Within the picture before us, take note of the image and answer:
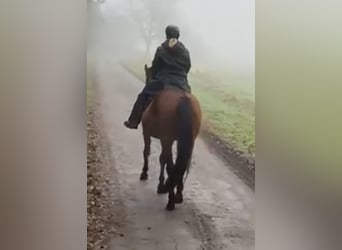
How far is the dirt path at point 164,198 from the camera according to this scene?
163 cm

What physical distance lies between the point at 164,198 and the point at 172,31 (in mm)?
548

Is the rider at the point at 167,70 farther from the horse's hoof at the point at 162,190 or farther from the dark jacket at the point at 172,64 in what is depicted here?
the horse's hoof at the point at 162,190

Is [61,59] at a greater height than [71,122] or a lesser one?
greater

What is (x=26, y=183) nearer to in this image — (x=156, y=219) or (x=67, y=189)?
(x=67, y=189)

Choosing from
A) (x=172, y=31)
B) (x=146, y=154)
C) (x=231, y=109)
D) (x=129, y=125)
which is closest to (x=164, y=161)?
(x=146, y=154)

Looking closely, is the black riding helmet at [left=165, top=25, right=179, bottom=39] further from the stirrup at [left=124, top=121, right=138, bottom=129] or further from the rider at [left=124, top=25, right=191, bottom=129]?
the stirrup at [left=124, top=121, right=138, bottom=129]

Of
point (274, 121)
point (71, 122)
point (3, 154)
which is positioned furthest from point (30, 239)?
point (274, 121)

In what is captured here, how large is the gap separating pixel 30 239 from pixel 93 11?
0.76 metres

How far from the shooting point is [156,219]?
5.38 feet

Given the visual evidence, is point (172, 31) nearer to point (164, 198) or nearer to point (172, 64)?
point (172, 64)

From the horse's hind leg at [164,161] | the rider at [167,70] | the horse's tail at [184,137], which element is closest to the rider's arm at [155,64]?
the rider at [167,70]

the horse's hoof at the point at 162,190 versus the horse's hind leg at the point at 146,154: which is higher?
the horse's hind leg at the point at 146,154

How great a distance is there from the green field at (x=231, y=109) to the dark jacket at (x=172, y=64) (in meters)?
0.04

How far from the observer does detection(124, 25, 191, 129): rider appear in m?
1.66
